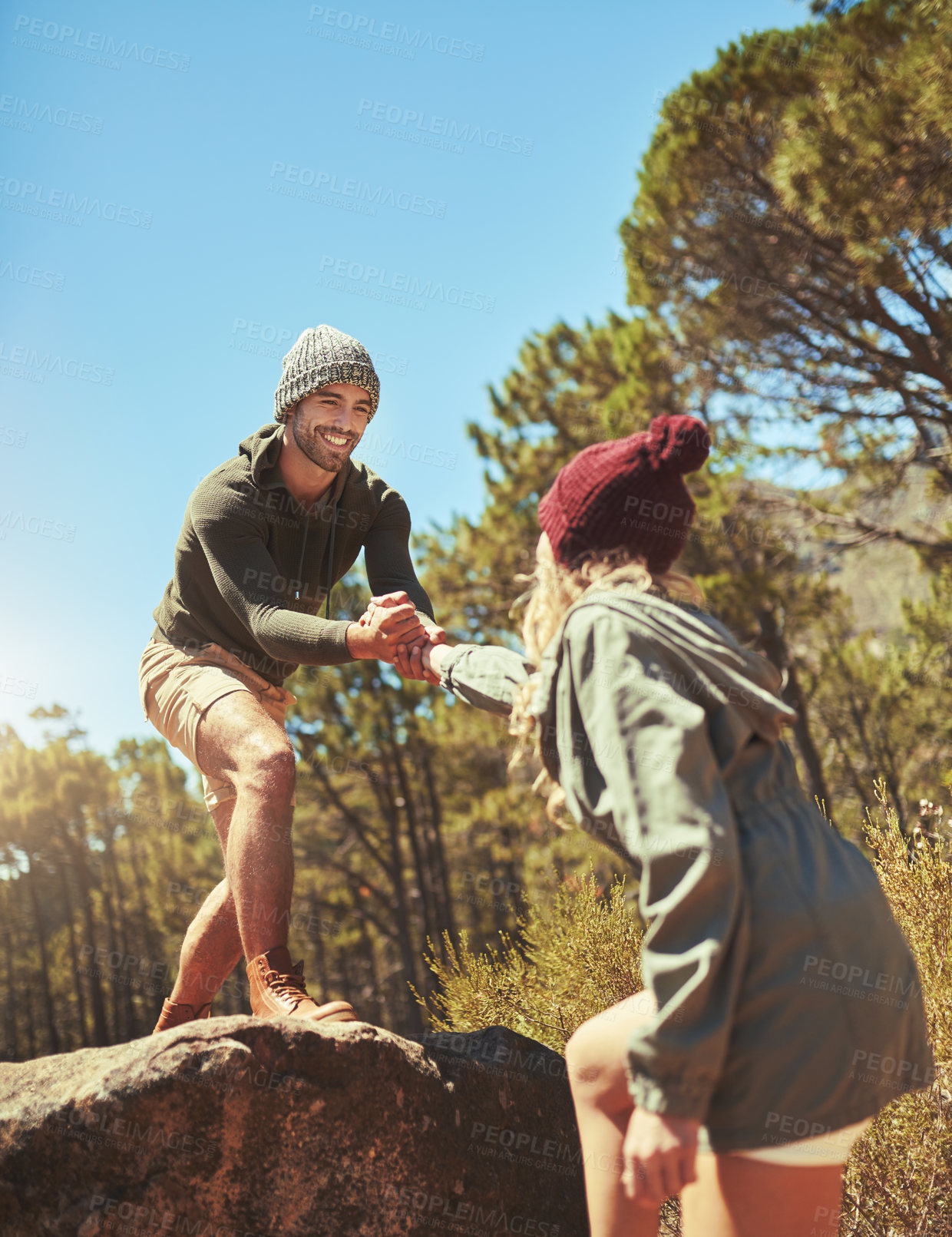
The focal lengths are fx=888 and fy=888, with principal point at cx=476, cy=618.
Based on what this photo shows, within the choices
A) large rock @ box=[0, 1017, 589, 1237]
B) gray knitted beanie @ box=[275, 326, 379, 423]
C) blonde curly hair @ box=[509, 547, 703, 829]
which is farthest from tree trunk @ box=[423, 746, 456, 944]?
blonde curly hair @ box=[509, 547, 703, 829]

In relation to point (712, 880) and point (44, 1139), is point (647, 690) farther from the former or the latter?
point (44, 1139)

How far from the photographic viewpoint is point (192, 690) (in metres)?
2.88

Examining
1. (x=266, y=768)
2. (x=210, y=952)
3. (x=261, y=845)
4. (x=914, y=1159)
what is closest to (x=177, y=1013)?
(x=210, y=952)

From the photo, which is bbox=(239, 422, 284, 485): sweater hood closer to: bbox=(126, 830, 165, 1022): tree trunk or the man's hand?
the man's hand

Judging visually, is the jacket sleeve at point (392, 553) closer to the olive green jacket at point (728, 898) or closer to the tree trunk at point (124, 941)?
the olive green jacket at point (728, 898)

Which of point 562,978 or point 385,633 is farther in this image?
point 562,978

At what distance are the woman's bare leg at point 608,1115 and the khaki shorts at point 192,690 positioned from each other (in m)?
1.39

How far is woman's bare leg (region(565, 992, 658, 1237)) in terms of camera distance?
1.54 m

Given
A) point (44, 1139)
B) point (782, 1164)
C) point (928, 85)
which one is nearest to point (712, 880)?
point (782, 1164)

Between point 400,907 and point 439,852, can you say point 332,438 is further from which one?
point 439,852

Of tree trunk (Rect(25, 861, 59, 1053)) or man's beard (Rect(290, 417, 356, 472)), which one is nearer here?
man's beard (Rect(290, 417, 356, 472))

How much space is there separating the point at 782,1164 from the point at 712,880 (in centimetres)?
47

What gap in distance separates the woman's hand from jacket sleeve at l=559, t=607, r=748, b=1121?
20mm

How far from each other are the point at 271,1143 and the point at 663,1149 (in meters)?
1.32
